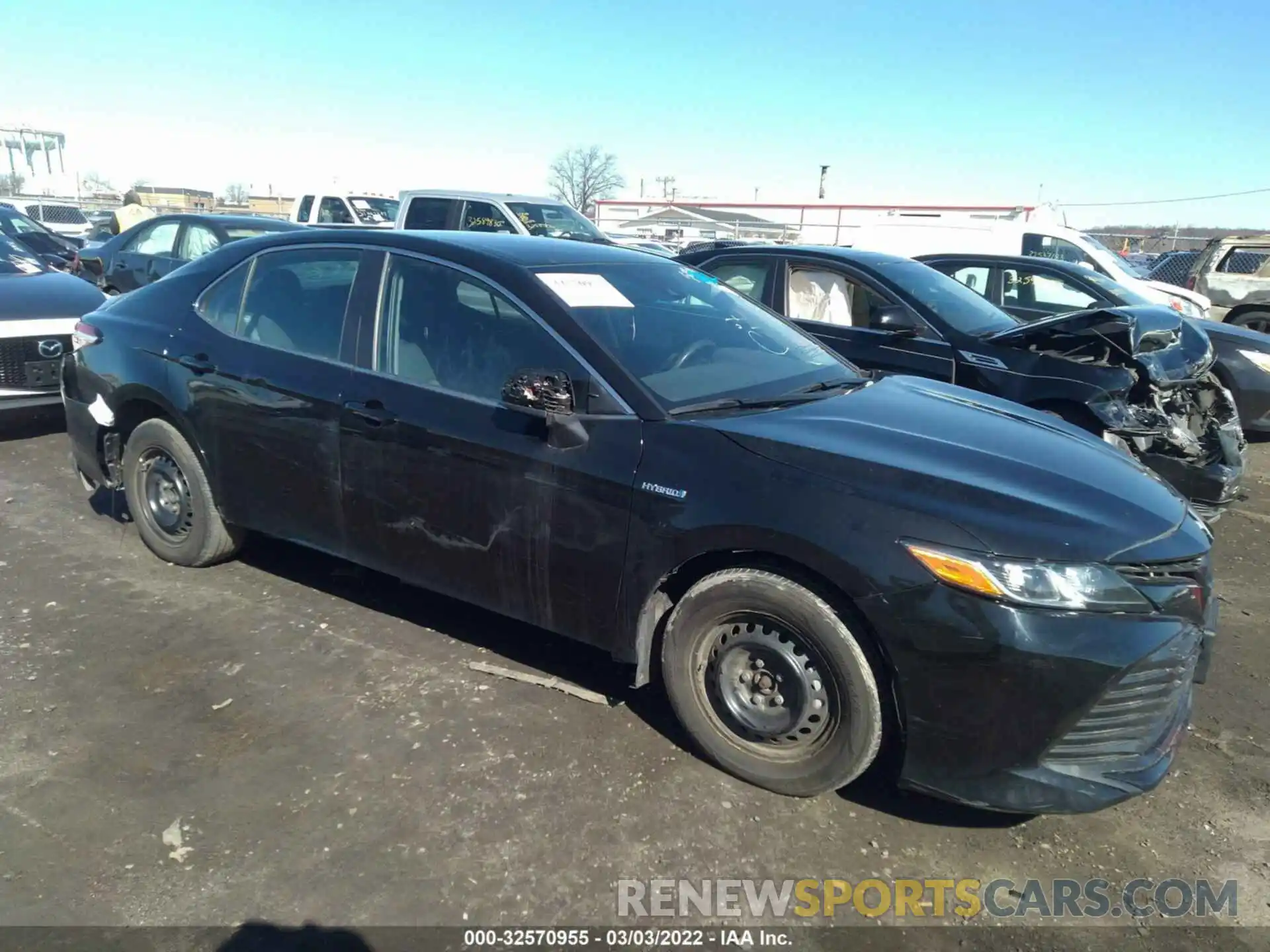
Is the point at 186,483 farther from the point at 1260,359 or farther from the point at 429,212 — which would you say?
the point at 429,212

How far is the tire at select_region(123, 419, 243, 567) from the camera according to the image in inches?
168

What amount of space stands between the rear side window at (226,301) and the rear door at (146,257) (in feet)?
22.5

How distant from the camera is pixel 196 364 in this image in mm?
4109

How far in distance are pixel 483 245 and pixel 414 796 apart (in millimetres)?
2127

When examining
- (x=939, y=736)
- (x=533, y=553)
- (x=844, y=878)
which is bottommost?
(x=844, y=878)

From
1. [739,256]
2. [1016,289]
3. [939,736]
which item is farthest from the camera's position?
Answer: [1016,289]

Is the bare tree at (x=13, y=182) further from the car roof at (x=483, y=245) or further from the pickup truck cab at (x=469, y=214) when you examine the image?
the car roof at (x=483, y=245)

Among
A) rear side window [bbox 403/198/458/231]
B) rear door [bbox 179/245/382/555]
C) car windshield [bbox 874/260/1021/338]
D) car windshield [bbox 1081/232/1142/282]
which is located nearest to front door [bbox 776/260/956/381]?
car windshield [bbox 874/260/1021/338]

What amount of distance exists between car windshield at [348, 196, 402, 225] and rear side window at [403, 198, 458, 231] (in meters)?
3.30

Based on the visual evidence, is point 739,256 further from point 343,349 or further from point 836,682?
point 836,682

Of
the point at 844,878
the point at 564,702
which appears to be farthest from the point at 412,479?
the point at 844,878

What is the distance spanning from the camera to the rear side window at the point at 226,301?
4.11 metres

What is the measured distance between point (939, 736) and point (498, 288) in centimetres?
216

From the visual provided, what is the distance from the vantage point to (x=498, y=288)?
3.38 meters
